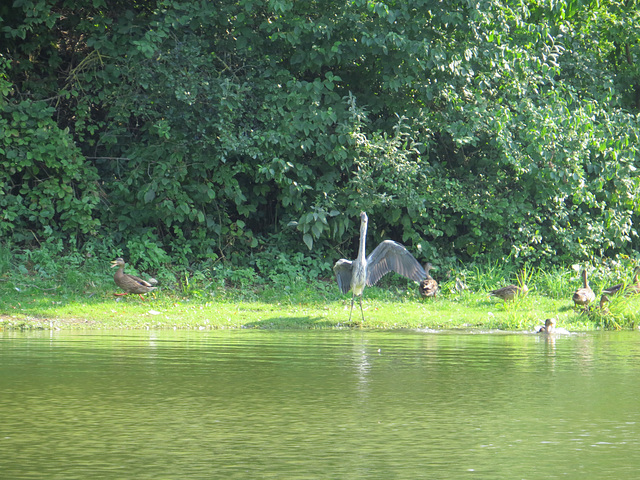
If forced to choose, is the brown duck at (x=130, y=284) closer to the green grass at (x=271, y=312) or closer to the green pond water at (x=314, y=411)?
the green grass at (x=271, y=312)

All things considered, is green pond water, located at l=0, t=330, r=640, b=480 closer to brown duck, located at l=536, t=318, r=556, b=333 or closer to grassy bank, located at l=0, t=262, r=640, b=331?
brown duck, located at l=536, t=318, r=556, b=333

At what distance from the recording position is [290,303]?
16672 millimetres

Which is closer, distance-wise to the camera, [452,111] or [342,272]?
[342,272]

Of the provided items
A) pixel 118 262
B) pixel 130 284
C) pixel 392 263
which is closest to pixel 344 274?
pixel 392 263

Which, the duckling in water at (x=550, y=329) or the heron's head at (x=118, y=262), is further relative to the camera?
the heron's head at (x=118, y=262)

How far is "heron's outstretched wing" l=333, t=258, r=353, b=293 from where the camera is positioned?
16.0 meters

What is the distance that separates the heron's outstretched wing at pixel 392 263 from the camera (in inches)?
643

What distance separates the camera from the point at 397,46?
56.2 feet

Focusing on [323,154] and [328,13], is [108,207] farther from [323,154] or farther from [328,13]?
[328,13]

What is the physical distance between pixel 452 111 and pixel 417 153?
1.28 metres

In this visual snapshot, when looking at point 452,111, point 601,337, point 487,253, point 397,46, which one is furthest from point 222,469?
point 487,253

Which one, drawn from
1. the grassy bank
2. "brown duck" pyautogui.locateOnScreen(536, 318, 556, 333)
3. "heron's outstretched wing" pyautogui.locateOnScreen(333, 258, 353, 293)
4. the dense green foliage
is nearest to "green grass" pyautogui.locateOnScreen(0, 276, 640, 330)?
the grassy bank

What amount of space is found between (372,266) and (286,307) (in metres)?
1.67

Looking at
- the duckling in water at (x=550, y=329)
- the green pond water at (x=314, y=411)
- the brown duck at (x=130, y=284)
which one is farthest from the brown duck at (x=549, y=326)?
the brown duck at (x=130, y=284)
